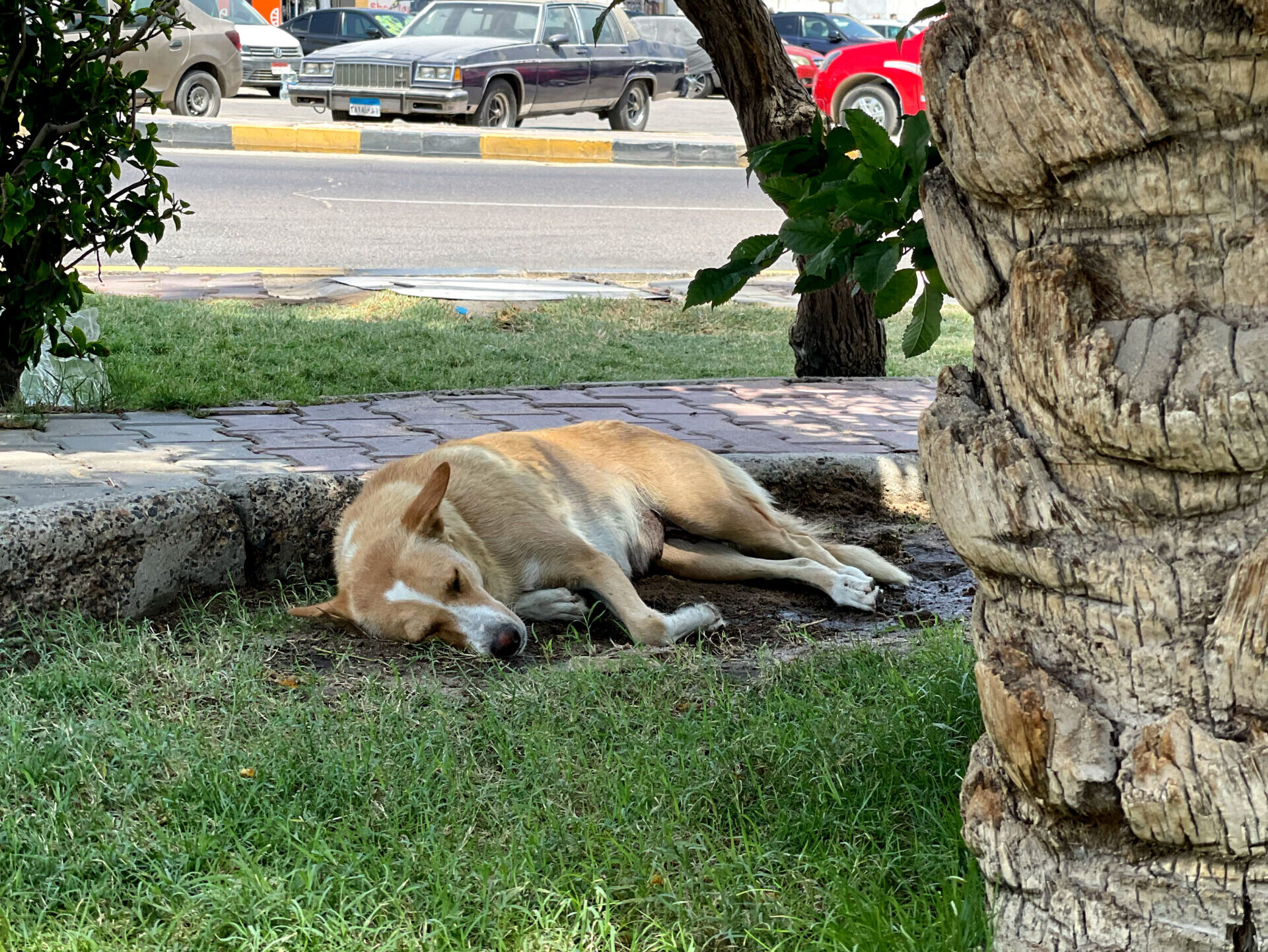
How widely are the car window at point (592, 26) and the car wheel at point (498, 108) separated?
1188 millimetres

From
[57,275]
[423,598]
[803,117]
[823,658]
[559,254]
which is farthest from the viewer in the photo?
[559,254]

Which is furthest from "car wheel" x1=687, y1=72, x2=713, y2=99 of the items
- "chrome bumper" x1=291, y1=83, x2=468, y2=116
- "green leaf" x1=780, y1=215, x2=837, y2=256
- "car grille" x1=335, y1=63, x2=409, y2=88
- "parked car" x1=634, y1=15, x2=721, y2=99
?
"green leaf" x1=780, y1=215, x2=837, y2=256

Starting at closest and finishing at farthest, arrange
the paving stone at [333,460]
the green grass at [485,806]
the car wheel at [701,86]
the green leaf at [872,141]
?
1. the green grass at [485,806]
2. the green leaf at [872,141]
3. the paving stone at [333,460]
4. the car wheel at [701,86]

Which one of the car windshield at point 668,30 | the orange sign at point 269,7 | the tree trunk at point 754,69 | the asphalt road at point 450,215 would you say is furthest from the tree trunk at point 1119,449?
the orange sign at point 269,7

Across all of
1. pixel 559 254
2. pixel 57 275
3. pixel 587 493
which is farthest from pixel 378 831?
pixel 559 254

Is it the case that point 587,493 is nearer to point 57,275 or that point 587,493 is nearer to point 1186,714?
point 57,275

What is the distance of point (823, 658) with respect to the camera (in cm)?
366

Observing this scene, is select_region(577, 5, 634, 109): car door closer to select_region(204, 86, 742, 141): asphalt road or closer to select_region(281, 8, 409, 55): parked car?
select_region(204, 86, 742, 141): asphalt road

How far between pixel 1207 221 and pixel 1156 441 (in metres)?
0.30

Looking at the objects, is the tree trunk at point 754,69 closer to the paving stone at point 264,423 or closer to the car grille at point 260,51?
the paving stone at point 264,423

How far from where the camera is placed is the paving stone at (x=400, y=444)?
531cm

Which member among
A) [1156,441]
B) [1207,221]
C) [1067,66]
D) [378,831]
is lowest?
[378,831]

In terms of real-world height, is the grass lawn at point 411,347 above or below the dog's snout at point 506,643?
above

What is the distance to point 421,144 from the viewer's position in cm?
1855
